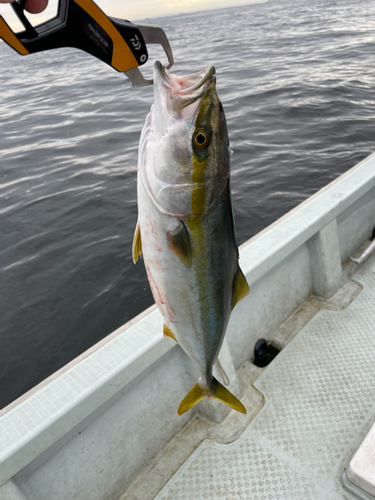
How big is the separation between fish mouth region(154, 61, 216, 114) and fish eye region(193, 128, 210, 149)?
66mm

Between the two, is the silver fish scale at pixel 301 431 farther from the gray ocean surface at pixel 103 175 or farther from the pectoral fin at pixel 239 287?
the gray ocean surface at pixel 103 175

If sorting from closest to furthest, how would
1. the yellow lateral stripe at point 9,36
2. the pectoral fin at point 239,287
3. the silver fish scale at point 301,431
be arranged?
the yellow lateral stripe at point 9,36 < the pectoral fin at point 239,287 < the silver fish scale at point 301,431

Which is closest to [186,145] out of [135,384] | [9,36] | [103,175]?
[9,36]

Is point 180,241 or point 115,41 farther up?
point 115,41

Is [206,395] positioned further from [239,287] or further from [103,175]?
[103,175]

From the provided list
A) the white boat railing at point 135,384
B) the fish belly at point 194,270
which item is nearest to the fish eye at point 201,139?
the fish belly at point 194,270

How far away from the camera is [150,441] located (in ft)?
9.20

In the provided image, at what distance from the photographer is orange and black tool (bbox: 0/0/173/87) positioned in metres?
1.16

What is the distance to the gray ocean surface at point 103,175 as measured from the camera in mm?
5875

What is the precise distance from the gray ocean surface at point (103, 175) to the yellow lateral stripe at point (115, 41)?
4.77 meters

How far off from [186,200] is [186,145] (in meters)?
0.17

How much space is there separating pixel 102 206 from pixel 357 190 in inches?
233

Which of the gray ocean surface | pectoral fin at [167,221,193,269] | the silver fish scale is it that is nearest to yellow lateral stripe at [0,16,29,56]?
pectoral fin at [167,221,193,269]

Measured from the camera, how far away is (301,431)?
2.81m
